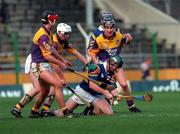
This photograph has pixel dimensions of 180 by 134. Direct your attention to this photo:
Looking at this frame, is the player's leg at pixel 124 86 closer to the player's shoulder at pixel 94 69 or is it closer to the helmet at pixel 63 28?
the player's shoulder at pixel 94 69

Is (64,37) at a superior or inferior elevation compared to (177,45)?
superior

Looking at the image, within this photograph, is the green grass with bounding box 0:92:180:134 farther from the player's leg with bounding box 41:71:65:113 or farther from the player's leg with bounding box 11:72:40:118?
the player's leg with bounding box 11:72:40:118

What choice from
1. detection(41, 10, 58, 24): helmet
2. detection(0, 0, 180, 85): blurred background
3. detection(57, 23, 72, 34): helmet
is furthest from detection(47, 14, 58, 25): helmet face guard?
detection(0, 0, 180, 85): blurred background

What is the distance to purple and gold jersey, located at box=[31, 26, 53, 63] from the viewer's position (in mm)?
17359

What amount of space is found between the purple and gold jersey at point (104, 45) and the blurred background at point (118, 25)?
11.6m

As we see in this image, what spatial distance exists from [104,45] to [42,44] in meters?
3.36

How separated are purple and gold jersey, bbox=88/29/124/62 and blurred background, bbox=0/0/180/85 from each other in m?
11.6

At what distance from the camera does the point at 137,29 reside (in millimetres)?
37812

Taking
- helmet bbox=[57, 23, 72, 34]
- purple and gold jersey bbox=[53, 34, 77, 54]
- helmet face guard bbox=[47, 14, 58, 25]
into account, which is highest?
helmet face guard bbox=[47, 14, 58, 25]

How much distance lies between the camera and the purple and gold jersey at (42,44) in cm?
1736

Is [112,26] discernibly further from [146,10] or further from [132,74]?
[146,10]

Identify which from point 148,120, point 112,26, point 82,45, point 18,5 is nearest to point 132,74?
point 82,45

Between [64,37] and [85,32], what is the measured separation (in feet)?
53.0

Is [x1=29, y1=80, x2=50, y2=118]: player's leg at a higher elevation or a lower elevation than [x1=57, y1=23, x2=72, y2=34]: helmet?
lower
